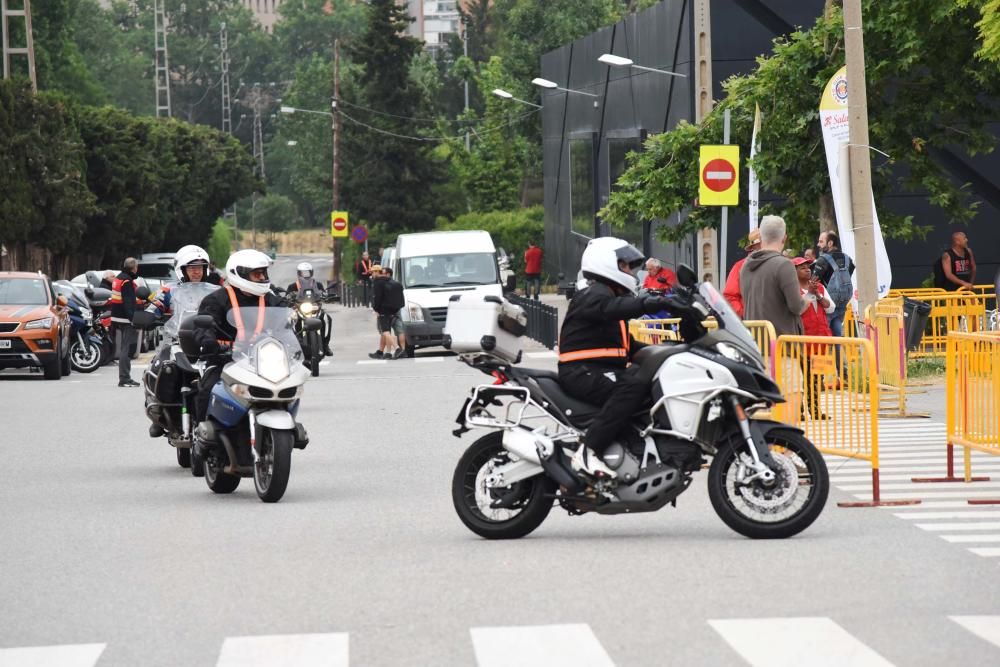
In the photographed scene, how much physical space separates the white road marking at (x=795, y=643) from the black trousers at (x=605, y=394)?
2.36m

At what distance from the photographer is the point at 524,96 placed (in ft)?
317

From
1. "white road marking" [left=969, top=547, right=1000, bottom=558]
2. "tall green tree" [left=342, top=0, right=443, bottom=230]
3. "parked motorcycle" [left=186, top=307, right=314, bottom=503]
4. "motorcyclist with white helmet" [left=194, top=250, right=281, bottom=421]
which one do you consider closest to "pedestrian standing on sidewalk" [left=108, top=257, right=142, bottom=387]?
"motorcyclist with white helmet" [left=194, top=250, right=281, bottom=421]

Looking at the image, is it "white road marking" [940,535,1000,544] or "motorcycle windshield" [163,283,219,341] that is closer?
"white road marking" [940,535,1000,544]

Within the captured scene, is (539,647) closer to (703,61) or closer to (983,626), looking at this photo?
(983,626)

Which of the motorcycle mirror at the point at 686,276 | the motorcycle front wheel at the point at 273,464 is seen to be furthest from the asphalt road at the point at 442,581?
the motorcycle mirror at the point at 686,276

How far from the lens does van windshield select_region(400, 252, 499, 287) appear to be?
36.7 m

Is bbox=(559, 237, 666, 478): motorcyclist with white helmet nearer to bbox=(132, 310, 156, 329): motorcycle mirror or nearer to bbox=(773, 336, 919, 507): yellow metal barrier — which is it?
bbox=(773, 336, 919, 507): yellow metal barrier

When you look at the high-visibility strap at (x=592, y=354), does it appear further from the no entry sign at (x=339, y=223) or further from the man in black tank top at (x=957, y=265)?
the no entry sign at (x=339, y=223)

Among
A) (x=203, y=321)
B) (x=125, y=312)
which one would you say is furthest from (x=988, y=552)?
(x=125, y=312)

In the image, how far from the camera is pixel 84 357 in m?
33.1

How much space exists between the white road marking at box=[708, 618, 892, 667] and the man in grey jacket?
6.39m

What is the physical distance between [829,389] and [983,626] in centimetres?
574

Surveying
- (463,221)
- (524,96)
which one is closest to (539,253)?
(463,221)

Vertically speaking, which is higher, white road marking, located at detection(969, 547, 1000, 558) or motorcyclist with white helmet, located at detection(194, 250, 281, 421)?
motorcyclist with white helmet, located at detection(194, 250, 281, 421)
